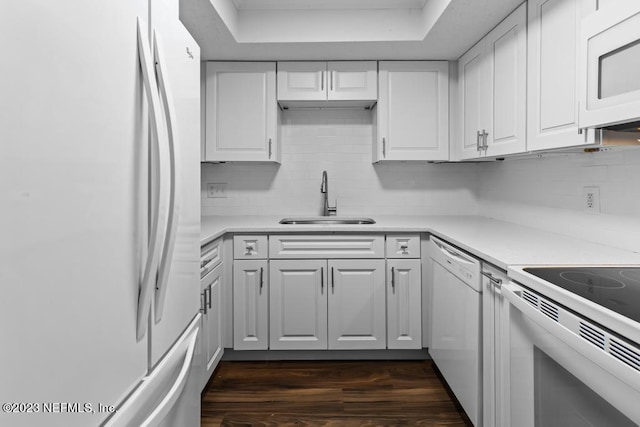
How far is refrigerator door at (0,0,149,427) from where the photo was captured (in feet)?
1.53

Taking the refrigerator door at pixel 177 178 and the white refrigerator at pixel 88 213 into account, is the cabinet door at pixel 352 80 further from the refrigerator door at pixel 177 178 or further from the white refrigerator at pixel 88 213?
the white refrigerator at pixel 88 213

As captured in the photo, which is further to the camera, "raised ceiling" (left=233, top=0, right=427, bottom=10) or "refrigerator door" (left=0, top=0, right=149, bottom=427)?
"raised ceiling" (left=233, top=0, right=427, bottom=10)

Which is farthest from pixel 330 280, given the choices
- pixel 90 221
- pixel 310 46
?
pixel 90 221

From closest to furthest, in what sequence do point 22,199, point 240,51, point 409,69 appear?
point 22,199 < point 240,51 < point 409,69

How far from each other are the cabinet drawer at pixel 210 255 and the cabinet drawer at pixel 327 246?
395 millimetres

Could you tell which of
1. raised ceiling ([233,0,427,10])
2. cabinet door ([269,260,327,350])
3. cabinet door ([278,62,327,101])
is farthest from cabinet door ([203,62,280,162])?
cabinet door ([269,260,327,350])

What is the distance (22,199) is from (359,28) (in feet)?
7.89

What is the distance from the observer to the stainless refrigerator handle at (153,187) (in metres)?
0.79

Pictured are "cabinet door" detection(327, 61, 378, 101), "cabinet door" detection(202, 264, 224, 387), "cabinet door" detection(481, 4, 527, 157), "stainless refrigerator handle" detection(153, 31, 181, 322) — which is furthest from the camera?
"cabinet door" detection(327, 61, 378, 101)

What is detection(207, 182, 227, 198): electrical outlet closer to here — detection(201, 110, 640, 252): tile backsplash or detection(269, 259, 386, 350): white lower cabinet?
detection(201, 110, 640, 252): tile backsplash

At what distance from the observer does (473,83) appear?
253 cm

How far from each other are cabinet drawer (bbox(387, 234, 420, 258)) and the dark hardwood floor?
2.39 feet

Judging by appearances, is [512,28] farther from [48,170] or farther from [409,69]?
[48,170]

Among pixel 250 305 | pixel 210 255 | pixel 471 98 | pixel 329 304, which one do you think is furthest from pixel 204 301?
pixel 471 98
